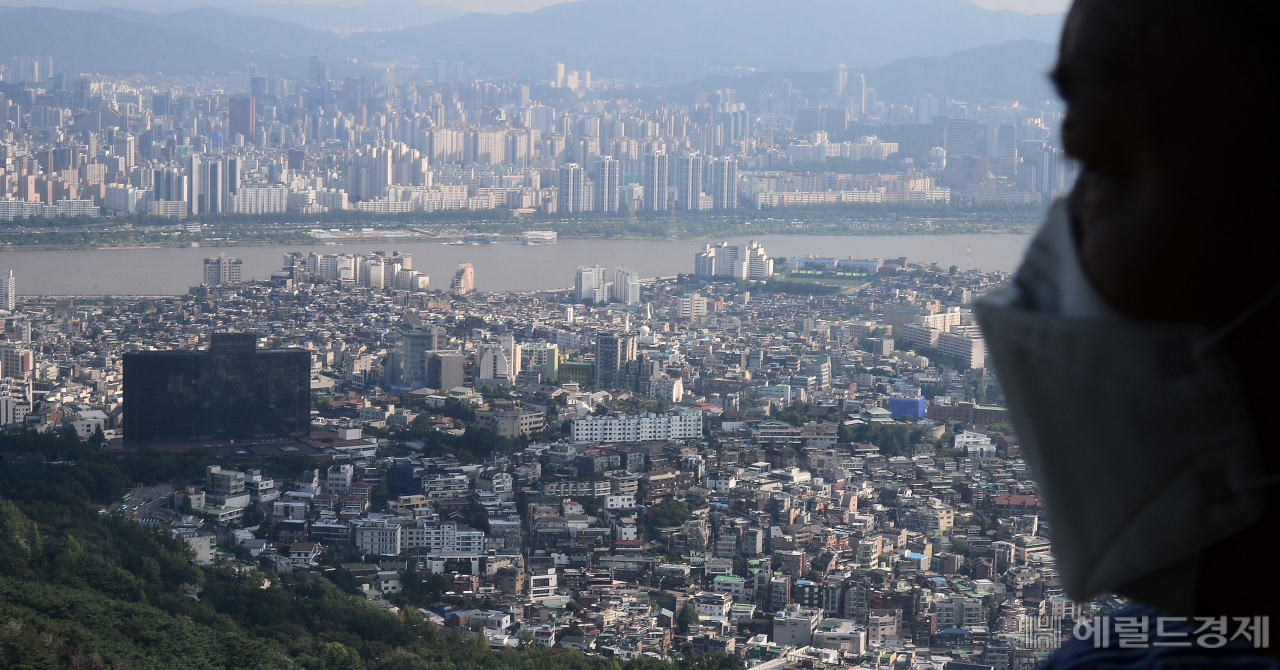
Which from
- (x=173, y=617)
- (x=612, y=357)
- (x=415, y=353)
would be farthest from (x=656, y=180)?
(x=173, y=617)

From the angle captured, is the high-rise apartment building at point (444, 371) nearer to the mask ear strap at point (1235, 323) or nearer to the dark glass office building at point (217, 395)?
the dark glass office building at point (217, 395)

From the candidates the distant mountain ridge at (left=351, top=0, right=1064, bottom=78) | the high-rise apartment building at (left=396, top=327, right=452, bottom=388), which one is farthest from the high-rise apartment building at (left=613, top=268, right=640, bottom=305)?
the distant mountain ridge at (left=351, top=0, right=1064, bottom=78)

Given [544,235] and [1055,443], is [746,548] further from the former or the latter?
[544,235]

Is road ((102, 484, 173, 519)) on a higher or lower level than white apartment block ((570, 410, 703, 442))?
lower

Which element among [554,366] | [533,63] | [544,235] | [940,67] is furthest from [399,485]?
[533,63]

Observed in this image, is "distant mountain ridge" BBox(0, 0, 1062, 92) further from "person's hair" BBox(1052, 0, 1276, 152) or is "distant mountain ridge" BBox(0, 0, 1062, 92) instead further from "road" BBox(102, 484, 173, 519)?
"person's hair" BBox(1052, 0, 1276, 152)

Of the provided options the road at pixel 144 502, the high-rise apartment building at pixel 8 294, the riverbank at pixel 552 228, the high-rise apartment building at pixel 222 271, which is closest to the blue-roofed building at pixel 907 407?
the road at pixel 144 502
